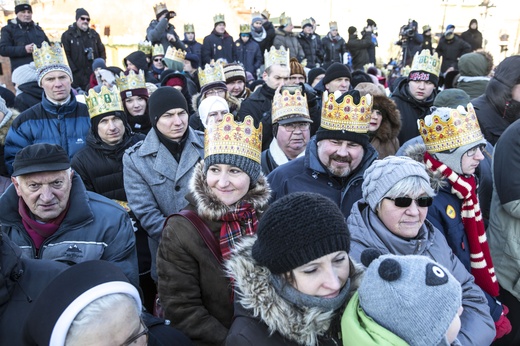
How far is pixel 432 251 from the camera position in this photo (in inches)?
92.8

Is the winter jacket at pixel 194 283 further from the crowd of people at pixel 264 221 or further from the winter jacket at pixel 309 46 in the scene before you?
the winter jacket at pixel 309 46

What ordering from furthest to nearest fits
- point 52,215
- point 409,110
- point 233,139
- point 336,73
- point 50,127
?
1. point 336,73
2. point 409,110
3. point 50,127
4. point 233,139
5. point 52,215

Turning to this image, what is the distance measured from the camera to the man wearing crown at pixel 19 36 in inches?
307

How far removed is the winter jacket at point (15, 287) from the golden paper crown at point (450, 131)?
253 cm

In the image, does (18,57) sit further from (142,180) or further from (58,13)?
(58,13)

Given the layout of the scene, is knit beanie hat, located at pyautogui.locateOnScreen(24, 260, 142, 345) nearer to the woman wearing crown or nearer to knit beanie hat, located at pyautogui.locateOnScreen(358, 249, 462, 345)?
the woman wearing crown

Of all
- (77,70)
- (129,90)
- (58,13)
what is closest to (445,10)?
(58,13)

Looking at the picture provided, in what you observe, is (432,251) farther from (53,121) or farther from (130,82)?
(130,82)

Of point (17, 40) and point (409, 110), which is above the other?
point (17, 40)

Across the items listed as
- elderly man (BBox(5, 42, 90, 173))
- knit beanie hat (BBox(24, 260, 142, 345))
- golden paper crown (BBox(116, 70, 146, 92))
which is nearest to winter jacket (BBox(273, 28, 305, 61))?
golden paper crown (BBox(116, 70, 146, 92))

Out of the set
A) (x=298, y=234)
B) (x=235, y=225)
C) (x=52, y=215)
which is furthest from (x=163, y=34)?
(x=298, y=234)

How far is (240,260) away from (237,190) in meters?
0.75

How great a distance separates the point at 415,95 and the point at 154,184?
11.2 ft

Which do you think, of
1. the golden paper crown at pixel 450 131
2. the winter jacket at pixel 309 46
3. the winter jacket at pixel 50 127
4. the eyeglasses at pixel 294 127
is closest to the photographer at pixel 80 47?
the winter jacket at pixel 50 127
